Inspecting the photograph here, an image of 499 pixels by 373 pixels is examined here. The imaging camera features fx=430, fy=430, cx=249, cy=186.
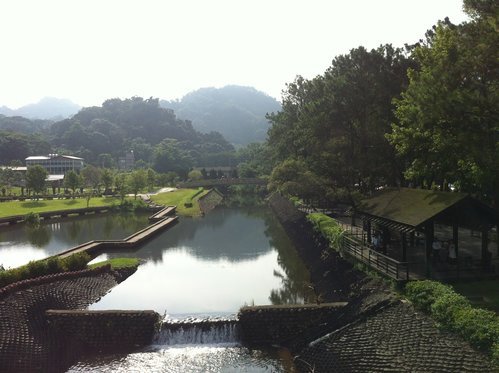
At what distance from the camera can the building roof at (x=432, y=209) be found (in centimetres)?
1937

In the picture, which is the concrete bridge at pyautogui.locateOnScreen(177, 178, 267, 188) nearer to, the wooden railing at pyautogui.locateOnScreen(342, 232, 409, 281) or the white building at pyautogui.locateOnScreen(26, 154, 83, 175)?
the white building at pyautogui.locateOnScreen(26, 154, 83, 175)

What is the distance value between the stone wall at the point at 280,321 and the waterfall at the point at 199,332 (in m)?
0.57

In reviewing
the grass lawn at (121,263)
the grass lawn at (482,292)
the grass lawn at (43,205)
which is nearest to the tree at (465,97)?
the grass lawn at (482,292)

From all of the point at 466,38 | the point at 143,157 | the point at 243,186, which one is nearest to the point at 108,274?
the point at 466,38

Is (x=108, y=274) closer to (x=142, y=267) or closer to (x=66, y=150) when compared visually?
(x=142, y=267)

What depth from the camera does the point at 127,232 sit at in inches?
1960

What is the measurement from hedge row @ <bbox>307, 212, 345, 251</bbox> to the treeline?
332cm

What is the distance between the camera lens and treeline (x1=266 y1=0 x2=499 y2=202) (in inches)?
736

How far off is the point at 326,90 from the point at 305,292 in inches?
710

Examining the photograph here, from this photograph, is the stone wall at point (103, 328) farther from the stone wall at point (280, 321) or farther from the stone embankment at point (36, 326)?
the stone wall at point (280, 321)

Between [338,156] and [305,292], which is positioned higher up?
[338,156]

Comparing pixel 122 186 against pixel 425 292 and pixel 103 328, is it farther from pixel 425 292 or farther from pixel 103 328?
pixel 425 292

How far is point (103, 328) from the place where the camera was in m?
20.1

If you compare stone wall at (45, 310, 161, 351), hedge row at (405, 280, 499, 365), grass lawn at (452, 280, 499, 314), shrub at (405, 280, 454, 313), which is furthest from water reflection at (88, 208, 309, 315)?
hedge row at (405, 280, 499, 365)
